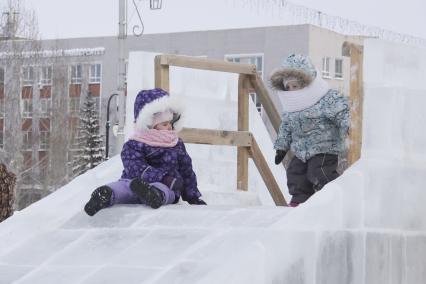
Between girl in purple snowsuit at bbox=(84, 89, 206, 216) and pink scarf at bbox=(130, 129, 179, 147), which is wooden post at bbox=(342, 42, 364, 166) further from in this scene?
pink scarf at bbox=(130, 129, 179, 147)

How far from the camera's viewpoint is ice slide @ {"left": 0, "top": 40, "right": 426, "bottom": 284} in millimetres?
4996

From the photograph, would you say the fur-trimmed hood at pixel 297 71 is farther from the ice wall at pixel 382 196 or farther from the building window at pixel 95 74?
the building window at pixel 95 74

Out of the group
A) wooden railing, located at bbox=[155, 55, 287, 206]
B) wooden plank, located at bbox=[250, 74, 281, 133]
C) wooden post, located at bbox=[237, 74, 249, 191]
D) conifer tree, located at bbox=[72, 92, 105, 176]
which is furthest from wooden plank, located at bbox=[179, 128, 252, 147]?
conifer tree, located at bbox=[72, 92, 105, 176]

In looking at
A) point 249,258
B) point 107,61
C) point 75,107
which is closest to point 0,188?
point 249,258

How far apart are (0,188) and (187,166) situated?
322cm

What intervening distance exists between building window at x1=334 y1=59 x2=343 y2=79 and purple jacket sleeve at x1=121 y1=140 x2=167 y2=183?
167ft

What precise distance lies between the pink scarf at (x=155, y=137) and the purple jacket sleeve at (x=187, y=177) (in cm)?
13

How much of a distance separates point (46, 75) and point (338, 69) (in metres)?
15.8

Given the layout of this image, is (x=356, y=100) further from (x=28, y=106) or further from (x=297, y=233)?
(x=28, y=106)

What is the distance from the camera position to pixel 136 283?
194 inches

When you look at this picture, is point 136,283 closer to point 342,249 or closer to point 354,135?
point 342,249

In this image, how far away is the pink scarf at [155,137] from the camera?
21.7ft

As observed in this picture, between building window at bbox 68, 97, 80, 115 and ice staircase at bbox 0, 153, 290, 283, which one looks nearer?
ice staircase at bbox 0, 153, 290, 283

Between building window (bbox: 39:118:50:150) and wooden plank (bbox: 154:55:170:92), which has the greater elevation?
wooden plank (bbox: 154:55:170:92)
